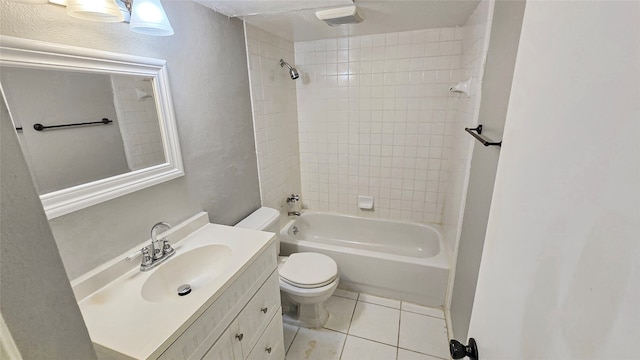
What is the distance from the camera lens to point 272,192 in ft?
7.64

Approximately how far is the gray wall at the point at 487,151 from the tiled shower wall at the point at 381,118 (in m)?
0.90

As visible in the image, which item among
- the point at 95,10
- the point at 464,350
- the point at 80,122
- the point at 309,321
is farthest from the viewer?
the point at 309,321

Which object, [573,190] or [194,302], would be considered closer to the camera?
[573,190]

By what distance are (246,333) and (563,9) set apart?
1409 millimetres

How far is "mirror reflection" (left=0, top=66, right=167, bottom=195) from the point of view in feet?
2.76

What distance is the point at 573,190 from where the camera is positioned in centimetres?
32

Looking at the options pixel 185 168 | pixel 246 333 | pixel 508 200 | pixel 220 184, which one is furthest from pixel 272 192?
pixel 508 200

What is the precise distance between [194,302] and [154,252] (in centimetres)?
42

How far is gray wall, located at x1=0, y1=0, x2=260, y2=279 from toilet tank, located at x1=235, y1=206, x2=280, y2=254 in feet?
0.19

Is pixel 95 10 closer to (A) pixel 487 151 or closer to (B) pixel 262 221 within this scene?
(B) pixel 262 221

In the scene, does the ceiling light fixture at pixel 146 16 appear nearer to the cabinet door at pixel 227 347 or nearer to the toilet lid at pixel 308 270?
the cabinet door at pixel 227 347

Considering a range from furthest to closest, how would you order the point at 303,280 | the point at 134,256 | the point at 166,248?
the point at 303,280 → the point at 166,248 → the point at 134,256

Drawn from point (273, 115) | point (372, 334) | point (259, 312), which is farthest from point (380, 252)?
Result: point (273, 115)

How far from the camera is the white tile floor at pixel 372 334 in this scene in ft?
5.56
